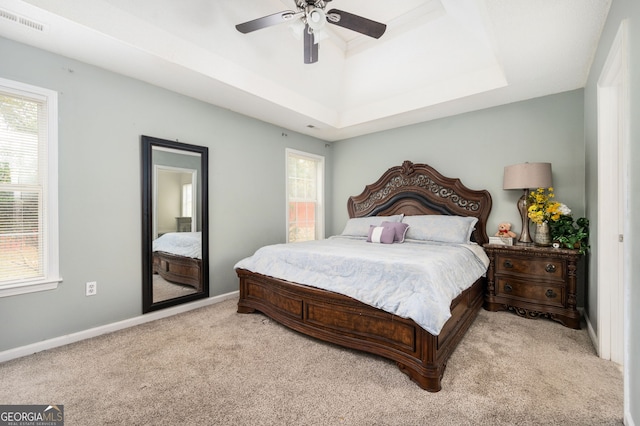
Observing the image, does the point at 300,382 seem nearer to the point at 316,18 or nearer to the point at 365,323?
the point at 365,323

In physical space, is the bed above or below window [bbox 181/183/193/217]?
below

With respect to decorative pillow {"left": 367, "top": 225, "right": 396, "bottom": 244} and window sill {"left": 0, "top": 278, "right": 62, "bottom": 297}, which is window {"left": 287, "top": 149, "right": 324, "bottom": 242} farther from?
window sill {"left": 0, "top": 278, "right": 62, "bottom": 297}

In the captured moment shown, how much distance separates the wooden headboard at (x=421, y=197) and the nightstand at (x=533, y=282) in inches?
24.9

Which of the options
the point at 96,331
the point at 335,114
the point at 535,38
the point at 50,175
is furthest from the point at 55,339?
the point at 535,38

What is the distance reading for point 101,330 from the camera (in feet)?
8.52

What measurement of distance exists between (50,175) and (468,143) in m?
4.58

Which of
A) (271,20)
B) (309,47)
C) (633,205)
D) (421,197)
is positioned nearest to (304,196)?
(421,197)

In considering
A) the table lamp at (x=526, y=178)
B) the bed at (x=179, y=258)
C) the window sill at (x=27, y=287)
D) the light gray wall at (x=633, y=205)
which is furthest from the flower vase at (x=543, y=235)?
the window sill at (x=27, y=287)

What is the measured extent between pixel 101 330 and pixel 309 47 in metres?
3.19

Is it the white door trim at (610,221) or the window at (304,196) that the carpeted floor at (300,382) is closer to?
the white door trim at (610,221)

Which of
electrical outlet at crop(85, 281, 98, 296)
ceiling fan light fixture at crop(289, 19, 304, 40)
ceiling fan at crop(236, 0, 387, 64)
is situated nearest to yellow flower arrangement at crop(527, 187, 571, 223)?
ceiling fan at crop(236, 0, 387, 64)

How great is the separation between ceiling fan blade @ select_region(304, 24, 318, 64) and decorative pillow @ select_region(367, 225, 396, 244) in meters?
2.09

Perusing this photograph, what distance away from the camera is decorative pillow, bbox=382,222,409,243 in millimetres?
3529

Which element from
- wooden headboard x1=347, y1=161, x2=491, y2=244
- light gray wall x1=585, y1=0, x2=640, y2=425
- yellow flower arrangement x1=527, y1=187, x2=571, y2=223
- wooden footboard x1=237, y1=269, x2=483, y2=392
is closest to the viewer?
light gray wall x1=585, y1=0, x2=640, y2=425
